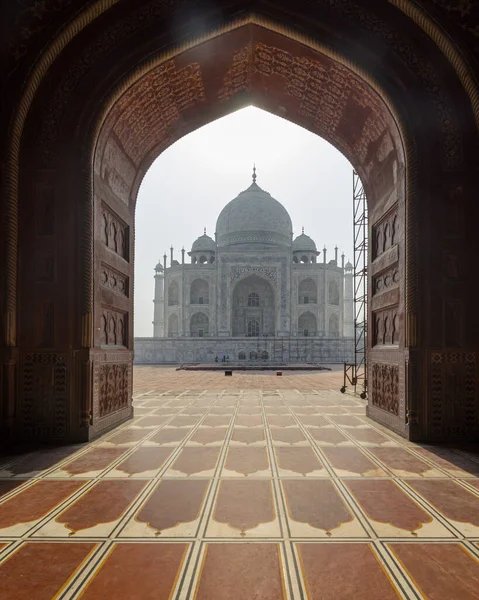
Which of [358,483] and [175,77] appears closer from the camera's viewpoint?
[358,483]

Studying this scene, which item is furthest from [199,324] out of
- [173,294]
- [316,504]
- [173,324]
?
[316,504]

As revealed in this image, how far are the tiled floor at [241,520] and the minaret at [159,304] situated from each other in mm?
37620

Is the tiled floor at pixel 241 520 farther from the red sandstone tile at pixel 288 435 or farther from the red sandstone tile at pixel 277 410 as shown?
the red sandstone tile at pixel 277 410

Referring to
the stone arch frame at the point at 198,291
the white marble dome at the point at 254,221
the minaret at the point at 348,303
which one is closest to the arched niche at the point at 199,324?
the stone arch frame at the point at 198,291

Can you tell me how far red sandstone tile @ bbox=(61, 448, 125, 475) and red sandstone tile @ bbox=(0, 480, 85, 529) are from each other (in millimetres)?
330

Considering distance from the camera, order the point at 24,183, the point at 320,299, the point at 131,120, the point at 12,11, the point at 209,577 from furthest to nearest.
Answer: the point at 320,299 → the point at 131,120 → the point at 24,183 → the point at 12,11 → the point at 209,577

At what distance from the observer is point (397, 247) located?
212 inches

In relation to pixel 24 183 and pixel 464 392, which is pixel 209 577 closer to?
pixel 464 392

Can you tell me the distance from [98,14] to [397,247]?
13.4 ft

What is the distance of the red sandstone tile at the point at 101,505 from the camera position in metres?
2.64

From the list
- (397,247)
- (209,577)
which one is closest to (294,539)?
(209,577)

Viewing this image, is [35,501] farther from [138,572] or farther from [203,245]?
[203,245]

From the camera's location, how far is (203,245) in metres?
41.0

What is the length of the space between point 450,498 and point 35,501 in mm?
2740
